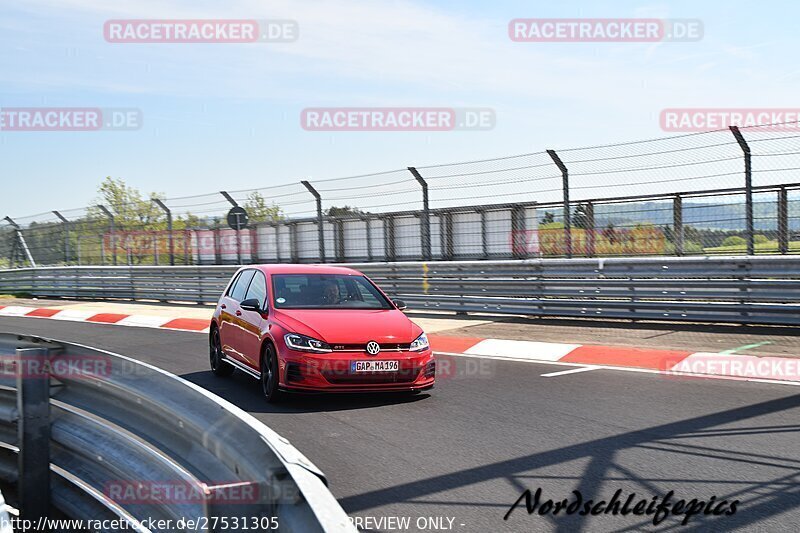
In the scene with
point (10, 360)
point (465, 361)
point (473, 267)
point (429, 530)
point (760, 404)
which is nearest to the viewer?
point (429, 530)

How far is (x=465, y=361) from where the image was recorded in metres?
11.2

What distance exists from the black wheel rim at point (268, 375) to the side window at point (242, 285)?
163cm

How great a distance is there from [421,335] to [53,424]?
14.6ft

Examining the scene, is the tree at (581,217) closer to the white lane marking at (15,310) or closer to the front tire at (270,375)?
the front tire at (270,375)

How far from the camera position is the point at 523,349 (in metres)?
11.8

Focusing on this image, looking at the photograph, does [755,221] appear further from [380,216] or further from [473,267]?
[380,216]

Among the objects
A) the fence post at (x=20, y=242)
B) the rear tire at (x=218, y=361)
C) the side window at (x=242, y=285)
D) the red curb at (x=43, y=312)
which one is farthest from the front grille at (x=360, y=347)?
the fence post at (x=20, y=242)

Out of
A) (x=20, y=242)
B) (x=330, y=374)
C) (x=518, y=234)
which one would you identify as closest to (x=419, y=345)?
(x=330, y=374)

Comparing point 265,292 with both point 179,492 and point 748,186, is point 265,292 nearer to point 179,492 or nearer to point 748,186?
point 179,492

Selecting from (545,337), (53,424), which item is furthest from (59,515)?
(545,337)

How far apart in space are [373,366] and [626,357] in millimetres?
3887

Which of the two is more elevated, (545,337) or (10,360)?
(10,360)

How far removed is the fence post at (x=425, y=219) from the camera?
16625mm

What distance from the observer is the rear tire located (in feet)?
34.2
